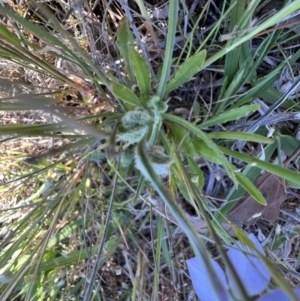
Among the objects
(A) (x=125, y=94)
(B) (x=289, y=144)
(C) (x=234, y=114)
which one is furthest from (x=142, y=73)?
(B) (x=289, y=144)

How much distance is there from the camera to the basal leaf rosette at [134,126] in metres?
0.59

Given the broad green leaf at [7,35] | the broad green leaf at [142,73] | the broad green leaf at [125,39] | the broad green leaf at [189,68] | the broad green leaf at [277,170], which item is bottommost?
the broad green leaf at [277,170]

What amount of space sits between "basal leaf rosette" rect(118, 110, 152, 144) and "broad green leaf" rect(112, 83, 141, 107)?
14mm

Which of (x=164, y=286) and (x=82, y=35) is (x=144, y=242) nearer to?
(x=164, y=286)

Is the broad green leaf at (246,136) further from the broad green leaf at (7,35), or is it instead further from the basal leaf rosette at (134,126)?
the broad green leaf at (7,35)

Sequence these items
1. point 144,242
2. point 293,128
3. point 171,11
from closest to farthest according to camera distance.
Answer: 1. point 171,11
2. point 293,128
3. point 144,242

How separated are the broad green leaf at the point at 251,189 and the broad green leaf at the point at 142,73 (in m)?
0.18

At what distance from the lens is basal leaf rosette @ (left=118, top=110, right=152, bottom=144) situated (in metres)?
0.59

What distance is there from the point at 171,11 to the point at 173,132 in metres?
0.24

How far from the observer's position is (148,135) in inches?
24.2

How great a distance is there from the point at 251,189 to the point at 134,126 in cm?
19

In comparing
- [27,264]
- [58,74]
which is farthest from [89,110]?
[27,264]

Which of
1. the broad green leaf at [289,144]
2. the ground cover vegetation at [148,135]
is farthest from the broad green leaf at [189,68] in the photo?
the broad green leaf at [289,144]

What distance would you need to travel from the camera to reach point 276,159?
30.7 inches
